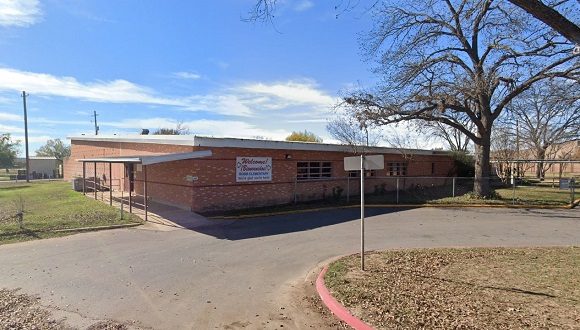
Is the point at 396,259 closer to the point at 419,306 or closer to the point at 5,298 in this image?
the point at 419,306

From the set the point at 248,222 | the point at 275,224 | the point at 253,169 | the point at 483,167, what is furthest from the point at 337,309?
the point at 483,167

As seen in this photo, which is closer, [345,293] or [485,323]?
[485,323]

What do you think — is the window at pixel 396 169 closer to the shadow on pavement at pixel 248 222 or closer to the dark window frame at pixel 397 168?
the dark window frame at pixel 397 168

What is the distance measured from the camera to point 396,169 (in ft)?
93.1

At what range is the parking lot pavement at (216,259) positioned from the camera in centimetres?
603

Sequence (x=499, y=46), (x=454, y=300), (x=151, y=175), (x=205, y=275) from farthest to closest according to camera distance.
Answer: (x=151, y=175), (x=499, y=46), (x=205, y=275), (x=454, y=300)

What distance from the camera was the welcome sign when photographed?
17.3m

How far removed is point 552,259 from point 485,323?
4.87 m

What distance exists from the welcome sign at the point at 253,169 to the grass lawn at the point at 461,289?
9082mm

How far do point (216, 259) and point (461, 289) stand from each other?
16.7 ft

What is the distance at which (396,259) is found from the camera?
877 centimetres

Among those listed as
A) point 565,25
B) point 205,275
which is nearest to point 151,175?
point 205,275

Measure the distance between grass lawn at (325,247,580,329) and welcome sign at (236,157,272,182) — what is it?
908 centimetres

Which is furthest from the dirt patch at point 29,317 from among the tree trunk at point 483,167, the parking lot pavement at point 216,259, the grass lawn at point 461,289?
the tree trunk at point 483,167
